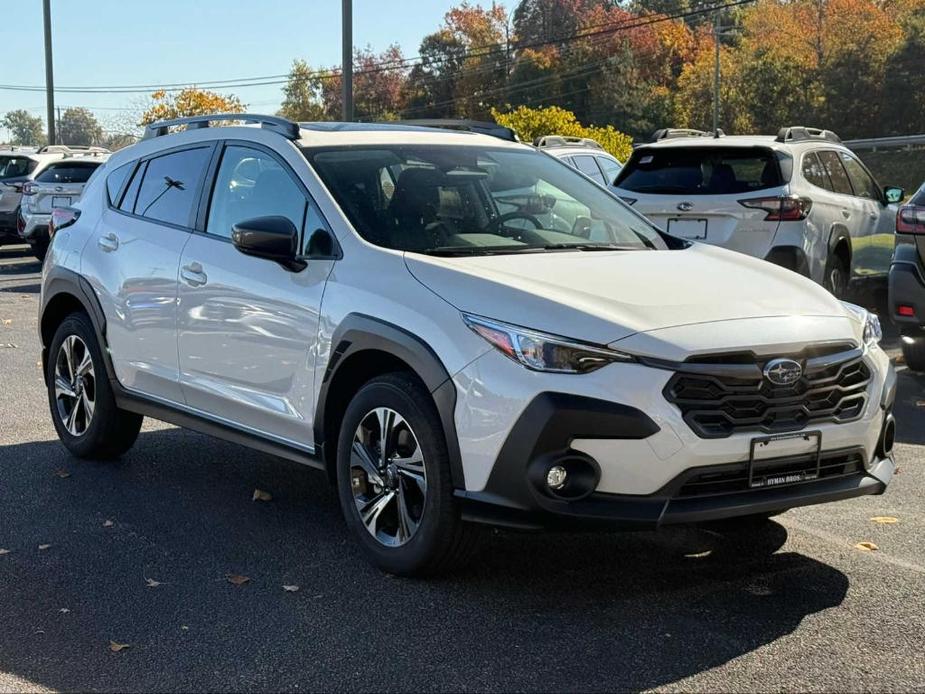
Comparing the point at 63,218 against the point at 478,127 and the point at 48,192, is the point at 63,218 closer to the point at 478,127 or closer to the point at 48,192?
the point at 478,127

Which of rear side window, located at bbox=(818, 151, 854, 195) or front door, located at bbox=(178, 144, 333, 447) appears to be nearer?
front door, located at bbox=(178, 144, 333, 447)

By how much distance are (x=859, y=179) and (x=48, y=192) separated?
13.4m

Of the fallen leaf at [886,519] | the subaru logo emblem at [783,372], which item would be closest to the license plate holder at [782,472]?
the subaru logo emblem at [783,372]

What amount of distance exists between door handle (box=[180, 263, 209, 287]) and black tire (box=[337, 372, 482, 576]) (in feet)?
4.10

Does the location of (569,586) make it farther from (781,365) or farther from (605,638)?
(781,365)

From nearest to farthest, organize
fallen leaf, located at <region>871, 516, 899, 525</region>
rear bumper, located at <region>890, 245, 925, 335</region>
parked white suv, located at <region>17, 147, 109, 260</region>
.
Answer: fallen leaf, located at <region>871, 516, 899, 525</region>
rear bumper, located at <region>890, 245, 925, 335</region>
parked white suv, located at <region>17, 147, 109, 260</region>

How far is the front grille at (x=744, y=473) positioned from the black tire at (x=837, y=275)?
675 centimetres

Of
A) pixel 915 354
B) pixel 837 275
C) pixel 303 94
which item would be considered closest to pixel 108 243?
pixel 915 354

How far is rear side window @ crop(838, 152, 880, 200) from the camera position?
12.0 m

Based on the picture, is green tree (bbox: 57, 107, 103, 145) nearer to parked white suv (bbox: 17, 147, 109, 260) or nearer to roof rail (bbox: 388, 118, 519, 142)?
parked white suv (bbox: 17, 147, 109, 260)

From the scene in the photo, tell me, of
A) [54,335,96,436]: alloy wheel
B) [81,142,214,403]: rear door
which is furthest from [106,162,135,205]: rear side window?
[54,335,96,436]: alloy wheel

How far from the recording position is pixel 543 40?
289 ft

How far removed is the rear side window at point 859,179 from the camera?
12008 mm


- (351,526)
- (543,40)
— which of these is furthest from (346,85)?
(543,40)
